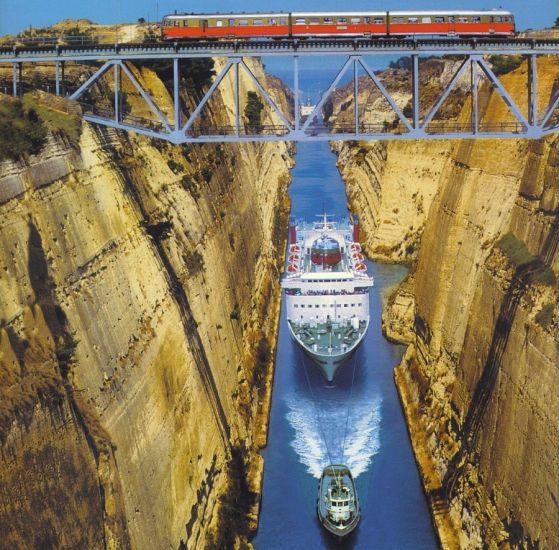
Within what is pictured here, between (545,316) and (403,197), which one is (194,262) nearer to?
(545,316)

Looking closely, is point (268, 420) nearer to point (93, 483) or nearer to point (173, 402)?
point (173, 402)

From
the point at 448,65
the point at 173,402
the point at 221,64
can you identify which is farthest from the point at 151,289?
the point at 448,65

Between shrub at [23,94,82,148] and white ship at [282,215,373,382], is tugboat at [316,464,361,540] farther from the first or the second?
shrub at [23,94,82,148]

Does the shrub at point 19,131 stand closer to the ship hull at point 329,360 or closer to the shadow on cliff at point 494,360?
the shadow on cliff at point 494,360

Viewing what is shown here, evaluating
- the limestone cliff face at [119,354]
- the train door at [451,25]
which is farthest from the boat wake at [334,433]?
the train door at [451,25]

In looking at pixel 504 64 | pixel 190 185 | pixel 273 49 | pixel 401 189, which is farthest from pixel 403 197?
pixel 273 49

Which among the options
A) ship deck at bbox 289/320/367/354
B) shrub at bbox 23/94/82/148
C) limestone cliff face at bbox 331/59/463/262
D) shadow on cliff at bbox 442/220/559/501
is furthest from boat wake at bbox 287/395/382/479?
limestone cliff face at bbox 331/59/463/262

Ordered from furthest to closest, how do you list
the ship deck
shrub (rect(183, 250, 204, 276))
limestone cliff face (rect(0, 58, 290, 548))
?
1. the ship deck
2. shrub (rect(183, 250, 204, 276))
3. limestone cliff face (rect(0, 58, 290, 548))

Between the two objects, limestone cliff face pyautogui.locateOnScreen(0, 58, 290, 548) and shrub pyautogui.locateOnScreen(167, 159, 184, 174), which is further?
shrub pyautogui.locateOnScreen(167, 159, 184, 174)
